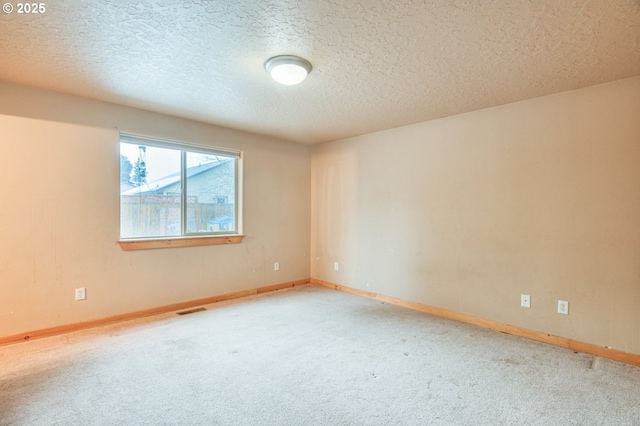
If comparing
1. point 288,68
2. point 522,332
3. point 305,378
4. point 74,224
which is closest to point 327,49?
point 288,68

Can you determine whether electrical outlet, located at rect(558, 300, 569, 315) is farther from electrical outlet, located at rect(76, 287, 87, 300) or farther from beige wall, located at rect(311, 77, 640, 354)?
electrical outlet, located at rect(76, 287, 87, 300)

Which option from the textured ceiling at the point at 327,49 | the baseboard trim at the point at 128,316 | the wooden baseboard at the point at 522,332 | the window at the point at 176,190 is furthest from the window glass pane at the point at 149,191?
the wooden baseboard at the point at 522,332

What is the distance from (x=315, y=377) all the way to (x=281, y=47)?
7.33 feet

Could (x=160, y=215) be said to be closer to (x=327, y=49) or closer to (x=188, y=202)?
(x=188, y=202)

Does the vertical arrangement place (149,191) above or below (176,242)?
above

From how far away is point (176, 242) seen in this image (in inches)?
144

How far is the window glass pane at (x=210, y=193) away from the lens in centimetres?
391

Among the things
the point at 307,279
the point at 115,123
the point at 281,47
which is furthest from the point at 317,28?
the point at 307,279

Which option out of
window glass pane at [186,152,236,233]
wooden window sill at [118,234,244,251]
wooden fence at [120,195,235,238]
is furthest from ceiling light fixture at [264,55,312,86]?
wooden window sill at [118,234,244,251]

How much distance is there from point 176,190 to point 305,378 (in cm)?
266

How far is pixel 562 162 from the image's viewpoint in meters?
2.79

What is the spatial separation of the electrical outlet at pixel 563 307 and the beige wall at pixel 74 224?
357 centimetres

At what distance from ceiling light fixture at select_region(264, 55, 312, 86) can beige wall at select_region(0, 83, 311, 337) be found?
1.91 m

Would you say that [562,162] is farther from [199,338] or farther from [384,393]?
[199,338]
